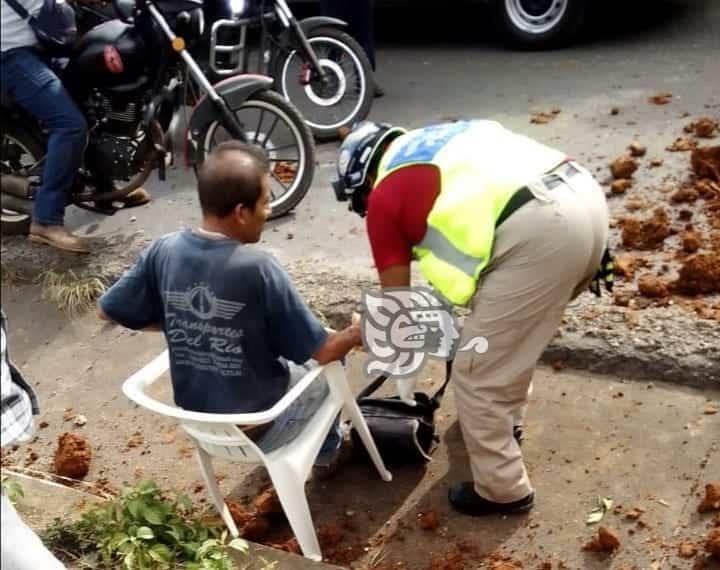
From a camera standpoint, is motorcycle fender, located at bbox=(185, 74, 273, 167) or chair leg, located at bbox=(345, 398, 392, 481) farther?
motorcycle fender, located at bbox=(185, 74, 273, 167)

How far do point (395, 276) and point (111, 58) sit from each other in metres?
2.46

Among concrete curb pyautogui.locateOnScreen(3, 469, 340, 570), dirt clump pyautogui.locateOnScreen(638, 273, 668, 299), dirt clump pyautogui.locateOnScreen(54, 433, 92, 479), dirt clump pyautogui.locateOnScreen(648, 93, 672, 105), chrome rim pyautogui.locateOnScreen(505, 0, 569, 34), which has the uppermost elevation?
chrome rim pyautogui.locateOnScreen(505, 0, 569, 34)

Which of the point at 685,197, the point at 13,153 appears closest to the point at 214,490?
the point at 13,153

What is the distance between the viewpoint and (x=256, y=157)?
2957 mm

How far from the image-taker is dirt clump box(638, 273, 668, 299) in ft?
13.9

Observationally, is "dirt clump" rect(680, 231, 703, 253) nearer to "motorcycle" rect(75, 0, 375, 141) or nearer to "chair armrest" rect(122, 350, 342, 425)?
"chair armrest" rect(122, 350, 342, 425)

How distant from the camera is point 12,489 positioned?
334 centimetres

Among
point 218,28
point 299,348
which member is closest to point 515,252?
point 299,348

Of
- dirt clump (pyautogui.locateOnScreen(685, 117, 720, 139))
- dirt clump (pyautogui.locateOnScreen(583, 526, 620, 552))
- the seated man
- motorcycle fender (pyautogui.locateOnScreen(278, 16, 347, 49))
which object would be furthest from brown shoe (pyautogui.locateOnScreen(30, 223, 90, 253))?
dirt clump (pyautogui.locateOnScreen(685, 117, 720, 139))

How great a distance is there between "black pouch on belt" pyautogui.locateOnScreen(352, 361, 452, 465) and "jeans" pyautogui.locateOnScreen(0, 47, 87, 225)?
1923 mm

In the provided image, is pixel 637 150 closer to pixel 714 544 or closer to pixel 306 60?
pixel 306 60

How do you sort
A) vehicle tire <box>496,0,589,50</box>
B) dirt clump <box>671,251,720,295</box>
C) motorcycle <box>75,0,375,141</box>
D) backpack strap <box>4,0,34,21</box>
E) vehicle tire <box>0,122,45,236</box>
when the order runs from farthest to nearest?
vehicle tire <box>496,0,589,50</box>
motorcycle <box>75,0,375,141</box>
vehicle tire <box>0,122,45,236</box>
dirt clump <box>671,251,720,295</box>
backpack strap <box>4,0,34,21</box>

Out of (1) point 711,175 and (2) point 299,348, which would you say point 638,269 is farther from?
(2) point 299,348
